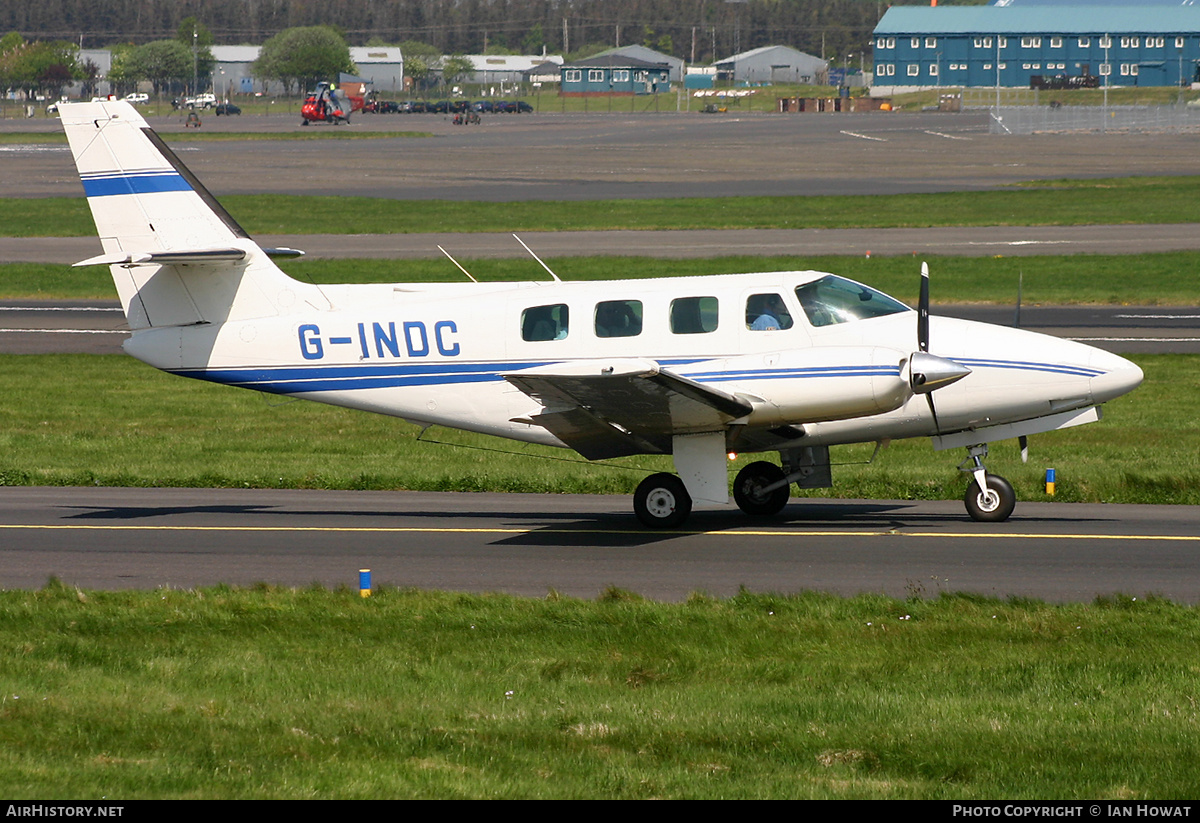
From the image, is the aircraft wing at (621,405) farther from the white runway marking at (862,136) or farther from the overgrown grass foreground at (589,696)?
the white runway marking at (862,136)

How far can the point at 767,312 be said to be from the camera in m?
14.8

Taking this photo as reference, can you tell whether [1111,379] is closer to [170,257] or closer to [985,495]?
[985,495]

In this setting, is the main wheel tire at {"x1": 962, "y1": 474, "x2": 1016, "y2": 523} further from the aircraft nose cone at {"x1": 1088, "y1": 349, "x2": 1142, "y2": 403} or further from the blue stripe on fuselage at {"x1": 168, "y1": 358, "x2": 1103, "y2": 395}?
the blue stripe on fuselage at {"x1": 168, "y1": 358, "x2": 1103, "y2": 395}

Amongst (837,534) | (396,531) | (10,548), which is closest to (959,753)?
(837,534)

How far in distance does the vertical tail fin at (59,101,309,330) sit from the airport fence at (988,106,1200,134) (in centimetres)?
9068

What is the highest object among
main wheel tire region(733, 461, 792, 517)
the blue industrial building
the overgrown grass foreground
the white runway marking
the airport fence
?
the blue industrial building

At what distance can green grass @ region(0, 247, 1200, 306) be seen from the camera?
3584 cm

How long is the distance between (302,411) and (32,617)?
1401 cm

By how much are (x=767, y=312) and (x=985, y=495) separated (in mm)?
3139

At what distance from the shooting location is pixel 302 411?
81.5 ft

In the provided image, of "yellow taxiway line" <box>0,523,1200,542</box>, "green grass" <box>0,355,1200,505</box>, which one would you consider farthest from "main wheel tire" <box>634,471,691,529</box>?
"green grass" <box>0,355,1200,505</box>

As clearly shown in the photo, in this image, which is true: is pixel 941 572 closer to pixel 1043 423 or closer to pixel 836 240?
pixel 1043 423

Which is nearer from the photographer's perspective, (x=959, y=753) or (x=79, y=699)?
(x=959, y=753)

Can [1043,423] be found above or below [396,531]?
above
